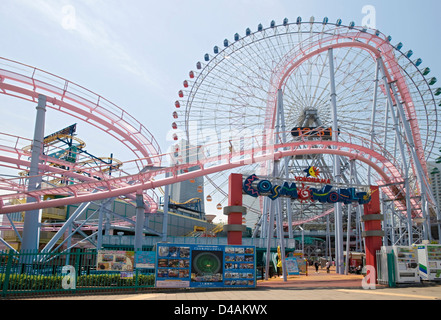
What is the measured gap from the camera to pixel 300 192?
20.7m

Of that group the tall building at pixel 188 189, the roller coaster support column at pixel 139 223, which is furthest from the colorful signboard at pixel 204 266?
the roller coaster support column at pixel 139 223

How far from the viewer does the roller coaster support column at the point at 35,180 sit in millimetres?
17656

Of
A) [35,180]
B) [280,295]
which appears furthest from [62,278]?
[280,295]

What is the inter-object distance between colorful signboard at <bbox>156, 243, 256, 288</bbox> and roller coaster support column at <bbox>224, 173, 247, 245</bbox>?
7.30ft

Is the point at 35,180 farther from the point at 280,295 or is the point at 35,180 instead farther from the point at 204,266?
the point at 280,295

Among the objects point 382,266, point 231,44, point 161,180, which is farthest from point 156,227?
point 382,266

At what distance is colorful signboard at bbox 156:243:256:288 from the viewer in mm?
15273

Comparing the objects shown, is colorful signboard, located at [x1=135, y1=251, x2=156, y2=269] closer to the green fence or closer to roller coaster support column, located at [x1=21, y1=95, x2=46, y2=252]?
the green fence

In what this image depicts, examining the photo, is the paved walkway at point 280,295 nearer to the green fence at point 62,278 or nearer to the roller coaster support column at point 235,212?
the green fence at point 62,278

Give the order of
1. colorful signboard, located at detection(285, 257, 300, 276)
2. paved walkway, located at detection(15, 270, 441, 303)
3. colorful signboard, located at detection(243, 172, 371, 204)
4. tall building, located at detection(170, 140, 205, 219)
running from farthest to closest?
1. colorful signboard, located at detection(285, 257, 300, 276)
2. tall building, located at detection(170, 140, 205, 219)
3. colorful signboard, located at detection(243, 172, 371, 204)
4. paved walkway, located at detection(15, 270, 441, 303)

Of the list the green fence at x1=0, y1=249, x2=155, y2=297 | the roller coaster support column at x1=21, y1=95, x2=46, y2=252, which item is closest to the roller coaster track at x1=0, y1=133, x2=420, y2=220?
the roller coaster support column at x1=21, y1=95, x2=46, y2=252

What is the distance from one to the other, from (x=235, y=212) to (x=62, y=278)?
834 cm
